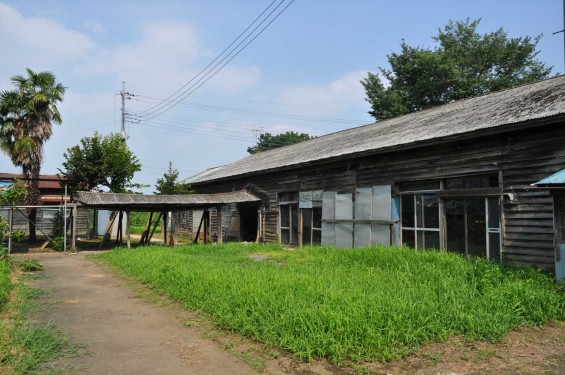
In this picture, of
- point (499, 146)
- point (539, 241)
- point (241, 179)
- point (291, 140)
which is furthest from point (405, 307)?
point (291, 140)

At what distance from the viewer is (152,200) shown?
16.4 meters

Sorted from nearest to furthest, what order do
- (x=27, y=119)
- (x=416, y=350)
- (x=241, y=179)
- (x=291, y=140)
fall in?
(x=416, y=350), (x=27, y=119), (x=241, y=179), (x=291, y=140)

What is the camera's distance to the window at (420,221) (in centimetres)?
1103

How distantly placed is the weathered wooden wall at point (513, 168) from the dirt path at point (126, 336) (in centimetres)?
602

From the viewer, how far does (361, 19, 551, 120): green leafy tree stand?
29438mm

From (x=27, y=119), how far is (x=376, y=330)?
19.9m

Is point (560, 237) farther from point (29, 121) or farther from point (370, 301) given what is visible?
point (29, 121)

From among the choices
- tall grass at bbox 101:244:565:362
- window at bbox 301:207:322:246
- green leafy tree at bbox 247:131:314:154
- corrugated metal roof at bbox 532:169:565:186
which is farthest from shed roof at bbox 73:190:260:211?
green leafy tree at bbox 247:131:314:154

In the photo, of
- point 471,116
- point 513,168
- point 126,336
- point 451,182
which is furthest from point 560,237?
point 126,336

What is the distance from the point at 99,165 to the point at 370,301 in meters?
19.2

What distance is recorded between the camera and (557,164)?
8391mm

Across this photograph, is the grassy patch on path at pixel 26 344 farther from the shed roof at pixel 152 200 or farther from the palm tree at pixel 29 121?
the palm tree at pixel 29 121

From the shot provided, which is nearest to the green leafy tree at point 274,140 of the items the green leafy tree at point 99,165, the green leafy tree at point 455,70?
the green leafy tree at point 455,70

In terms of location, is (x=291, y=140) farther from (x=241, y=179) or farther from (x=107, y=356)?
(x=107, y=356)
